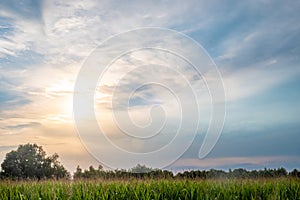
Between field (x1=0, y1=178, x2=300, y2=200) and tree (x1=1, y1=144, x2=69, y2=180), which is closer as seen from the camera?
field (x1=0, y1=178, x2=300, y2=200)

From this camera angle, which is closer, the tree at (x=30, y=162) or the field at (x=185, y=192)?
the field at (x=185, y=192)

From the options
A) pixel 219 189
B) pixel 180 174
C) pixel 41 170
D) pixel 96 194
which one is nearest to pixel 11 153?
pixel 41 170

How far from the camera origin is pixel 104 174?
16406 millimetres

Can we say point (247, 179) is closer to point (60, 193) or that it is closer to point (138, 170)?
point (138, 170)

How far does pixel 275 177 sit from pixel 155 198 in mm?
5717

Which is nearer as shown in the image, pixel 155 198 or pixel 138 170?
pixel 155 198

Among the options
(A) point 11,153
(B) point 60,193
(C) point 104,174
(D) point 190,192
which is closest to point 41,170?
(A) point 11,153

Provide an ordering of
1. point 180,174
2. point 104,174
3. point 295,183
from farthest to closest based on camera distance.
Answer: point 104,174 < point 180,174 < point 295,183

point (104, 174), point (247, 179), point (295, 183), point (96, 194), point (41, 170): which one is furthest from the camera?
point (41, 170)

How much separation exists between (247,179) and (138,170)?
430 cm

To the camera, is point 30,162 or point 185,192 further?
point 30,162

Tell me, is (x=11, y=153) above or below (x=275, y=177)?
above

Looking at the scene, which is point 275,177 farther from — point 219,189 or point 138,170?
point 138,170

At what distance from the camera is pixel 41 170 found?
23.1 meters
